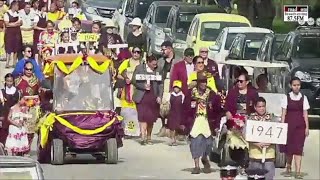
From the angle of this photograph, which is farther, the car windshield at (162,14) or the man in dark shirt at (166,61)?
the car windshield at (162,14)

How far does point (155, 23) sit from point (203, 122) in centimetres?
1731

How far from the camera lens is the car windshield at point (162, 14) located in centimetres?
3553

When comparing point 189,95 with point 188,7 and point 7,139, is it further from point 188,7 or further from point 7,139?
point 188,7

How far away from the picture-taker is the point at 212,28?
100 feet

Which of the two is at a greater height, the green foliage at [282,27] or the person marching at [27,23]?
the person marching at [27,23]

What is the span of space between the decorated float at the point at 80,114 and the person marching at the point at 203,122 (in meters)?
1.26

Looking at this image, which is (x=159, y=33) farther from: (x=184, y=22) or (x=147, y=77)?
(x=147, y=77)

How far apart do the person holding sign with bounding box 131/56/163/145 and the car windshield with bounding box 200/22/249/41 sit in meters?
8.08

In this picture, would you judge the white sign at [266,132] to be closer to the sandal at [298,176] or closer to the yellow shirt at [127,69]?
the sandal at [298,176]

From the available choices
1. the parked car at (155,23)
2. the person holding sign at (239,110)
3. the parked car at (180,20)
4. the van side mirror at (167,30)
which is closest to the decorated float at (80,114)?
the person holding sign at (239,110)

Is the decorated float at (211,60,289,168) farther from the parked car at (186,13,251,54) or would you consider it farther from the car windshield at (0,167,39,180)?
the parked car at (186,13,251,54)

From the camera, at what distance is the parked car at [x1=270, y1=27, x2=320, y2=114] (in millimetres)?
23578

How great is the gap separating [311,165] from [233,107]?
2960 millimetres

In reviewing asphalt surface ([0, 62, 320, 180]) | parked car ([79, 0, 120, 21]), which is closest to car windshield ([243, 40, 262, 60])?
asphalt surface ([0, 62, 320, 180])
